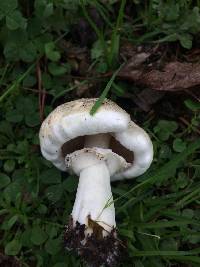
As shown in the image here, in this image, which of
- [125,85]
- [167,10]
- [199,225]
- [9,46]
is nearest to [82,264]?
[199,225]

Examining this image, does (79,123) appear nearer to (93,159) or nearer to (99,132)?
(99,132)

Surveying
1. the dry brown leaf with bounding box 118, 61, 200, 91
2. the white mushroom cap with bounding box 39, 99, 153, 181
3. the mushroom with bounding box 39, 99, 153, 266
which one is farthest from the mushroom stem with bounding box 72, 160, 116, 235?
the dry brown leaf with bounding box 118, 61, 200, 91

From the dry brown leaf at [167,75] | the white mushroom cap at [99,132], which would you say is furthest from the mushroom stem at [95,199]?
the dry brown leaf at [167,75]

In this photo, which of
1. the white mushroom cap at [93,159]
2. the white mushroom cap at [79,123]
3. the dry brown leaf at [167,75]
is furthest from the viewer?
the dry brown leaf at [167,75]

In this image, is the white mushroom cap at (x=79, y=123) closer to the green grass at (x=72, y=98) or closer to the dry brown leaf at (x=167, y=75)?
the green grass at (x=72, y=98)

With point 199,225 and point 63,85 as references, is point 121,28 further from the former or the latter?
point 199,225

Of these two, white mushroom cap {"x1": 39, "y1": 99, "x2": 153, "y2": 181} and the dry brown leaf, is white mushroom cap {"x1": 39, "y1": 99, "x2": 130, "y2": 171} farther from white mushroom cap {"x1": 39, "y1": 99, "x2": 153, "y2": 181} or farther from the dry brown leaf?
the dry brown leaf

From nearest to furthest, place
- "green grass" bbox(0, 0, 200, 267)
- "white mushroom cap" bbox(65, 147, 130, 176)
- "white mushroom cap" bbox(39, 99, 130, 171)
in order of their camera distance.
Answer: "white mushroom cap" bbox(39, 99, 130, 171)
"white mushroom cap" bbox(65, 147, 130, 176)
"green grass" bbox(0, 0, 200, 267)
